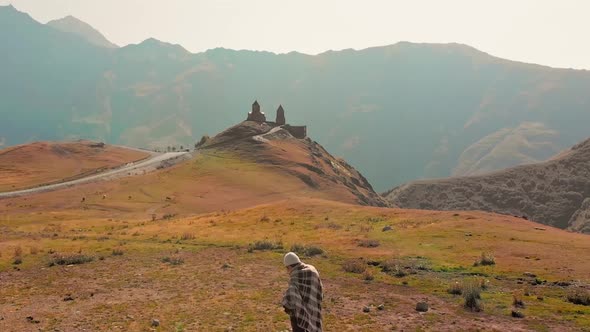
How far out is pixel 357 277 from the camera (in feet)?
90.9

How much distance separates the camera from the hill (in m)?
93.0

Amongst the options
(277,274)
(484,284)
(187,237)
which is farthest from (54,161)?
(484,284)

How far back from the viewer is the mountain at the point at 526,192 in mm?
124312

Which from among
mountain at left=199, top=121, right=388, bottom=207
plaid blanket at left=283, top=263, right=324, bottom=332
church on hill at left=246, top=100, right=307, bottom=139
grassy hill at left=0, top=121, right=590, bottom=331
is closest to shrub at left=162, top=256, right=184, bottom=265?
grassy hill at left=0, top=121, right=590, bottom=331

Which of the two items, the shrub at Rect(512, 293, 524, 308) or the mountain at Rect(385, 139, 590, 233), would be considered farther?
the mountain at Rect(385, 139, 590, 233)

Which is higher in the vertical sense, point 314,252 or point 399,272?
point 399,272

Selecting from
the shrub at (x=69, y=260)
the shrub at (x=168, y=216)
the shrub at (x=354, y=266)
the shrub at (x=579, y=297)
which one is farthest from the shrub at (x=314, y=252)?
the shrub at (x=168, y=216)

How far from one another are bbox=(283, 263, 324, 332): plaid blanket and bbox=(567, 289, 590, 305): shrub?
15.7 metres

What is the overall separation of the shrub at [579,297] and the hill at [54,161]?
8686 centimetres

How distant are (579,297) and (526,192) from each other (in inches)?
4909

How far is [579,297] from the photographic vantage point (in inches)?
864

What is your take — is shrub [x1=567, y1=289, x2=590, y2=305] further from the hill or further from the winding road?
the hill

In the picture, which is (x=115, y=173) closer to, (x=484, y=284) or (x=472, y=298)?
(x=484, y=284)

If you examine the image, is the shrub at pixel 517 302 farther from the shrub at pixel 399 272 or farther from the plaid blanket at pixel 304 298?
the plaid blanket at pixel 304 298
